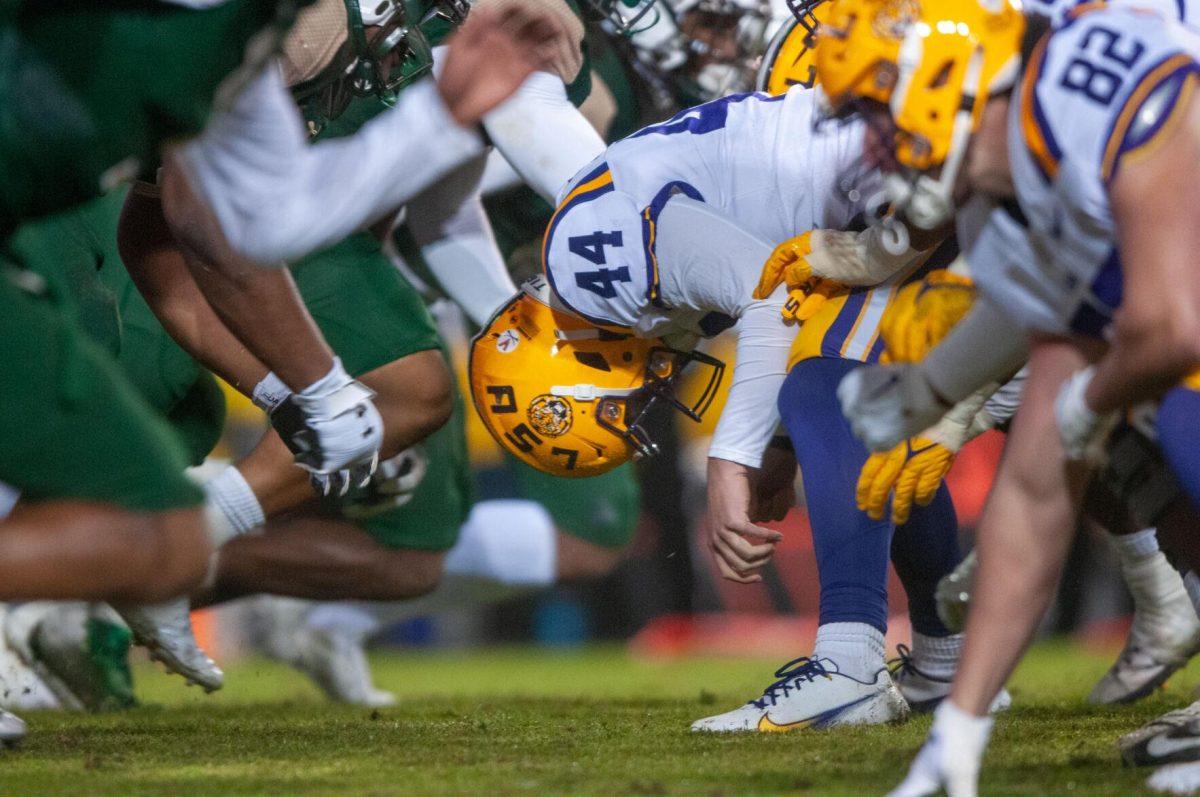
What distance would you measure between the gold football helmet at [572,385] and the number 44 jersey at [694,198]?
107 millimetres

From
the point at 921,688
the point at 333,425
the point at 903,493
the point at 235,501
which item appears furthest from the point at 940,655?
the point at 235,501

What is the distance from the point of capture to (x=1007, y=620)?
2229mm

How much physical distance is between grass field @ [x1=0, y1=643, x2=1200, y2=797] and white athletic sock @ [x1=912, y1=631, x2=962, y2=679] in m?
0.20

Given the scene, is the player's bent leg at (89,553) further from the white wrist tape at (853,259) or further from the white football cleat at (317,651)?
the white football cleat at (317,651)

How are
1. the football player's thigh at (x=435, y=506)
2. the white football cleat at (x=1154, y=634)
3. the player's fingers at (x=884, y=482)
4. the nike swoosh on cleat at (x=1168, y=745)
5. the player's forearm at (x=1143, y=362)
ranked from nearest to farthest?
1. the player's forearm at (x=1143, y=362)
2. the nike swoosh on cleat at (x=1168, y=745)
3. the player's fingers at (x=884, y=482)
4. the white football cleat at (x=1154, y=634)
5. the football player's thigh at (x=435, y=506)

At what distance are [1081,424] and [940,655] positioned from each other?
1.60 m

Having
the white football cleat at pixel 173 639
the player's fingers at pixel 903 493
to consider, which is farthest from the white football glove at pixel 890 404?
the white football cleat at pixel 173 639

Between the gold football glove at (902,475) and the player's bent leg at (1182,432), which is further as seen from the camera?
the gold football glove at (902,475)

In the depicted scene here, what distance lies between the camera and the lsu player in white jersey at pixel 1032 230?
2.09m

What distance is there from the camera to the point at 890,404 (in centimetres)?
247

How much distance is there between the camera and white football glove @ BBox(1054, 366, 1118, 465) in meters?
2.17

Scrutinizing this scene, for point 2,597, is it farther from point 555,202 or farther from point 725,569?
point 555,202

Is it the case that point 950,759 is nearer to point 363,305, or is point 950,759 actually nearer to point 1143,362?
point 1143,362

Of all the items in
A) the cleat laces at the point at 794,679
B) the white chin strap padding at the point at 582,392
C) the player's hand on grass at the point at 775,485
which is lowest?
the cleat laces at the point at 794,679
